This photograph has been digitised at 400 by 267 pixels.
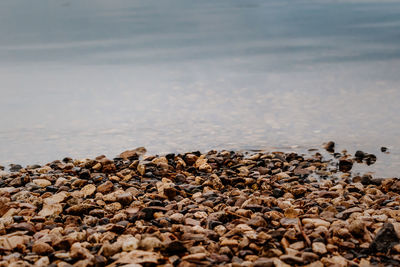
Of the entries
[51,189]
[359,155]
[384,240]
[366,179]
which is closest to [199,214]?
[384,240]

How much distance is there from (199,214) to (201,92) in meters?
6.18

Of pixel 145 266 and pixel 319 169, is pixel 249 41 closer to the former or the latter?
pixel 319 169

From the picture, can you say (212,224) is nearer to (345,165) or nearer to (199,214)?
(199,214)

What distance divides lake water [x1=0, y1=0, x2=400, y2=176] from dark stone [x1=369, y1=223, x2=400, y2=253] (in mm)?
2430

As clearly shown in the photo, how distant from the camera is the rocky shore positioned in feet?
9.99

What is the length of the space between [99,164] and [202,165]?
1.03 m

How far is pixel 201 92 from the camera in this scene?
383 inches

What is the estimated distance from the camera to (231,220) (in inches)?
144

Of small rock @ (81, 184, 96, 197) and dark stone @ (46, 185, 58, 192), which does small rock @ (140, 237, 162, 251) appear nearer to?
small rock @ (81, 184, 96, 197)

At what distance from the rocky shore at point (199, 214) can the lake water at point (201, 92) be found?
1.02 meters

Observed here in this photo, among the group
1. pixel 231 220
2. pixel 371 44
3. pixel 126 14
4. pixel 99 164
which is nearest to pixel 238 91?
pixel 99 164

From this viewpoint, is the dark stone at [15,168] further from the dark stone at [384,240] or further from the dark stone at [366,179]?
the dark stone at [384,240]

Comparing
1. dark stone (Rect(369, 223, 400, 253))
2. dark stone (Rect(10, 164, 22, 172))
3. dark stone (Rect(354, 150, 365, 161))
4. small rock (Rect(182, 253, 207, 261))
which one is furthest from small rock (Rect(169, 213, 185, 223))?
dark stone (Rect(354, 150, 365, 161))

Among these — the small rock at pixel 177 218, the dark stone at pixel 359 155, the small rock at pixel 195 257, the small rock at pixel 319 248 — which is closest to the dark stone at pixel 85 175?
the small rock at pixel 177 218
